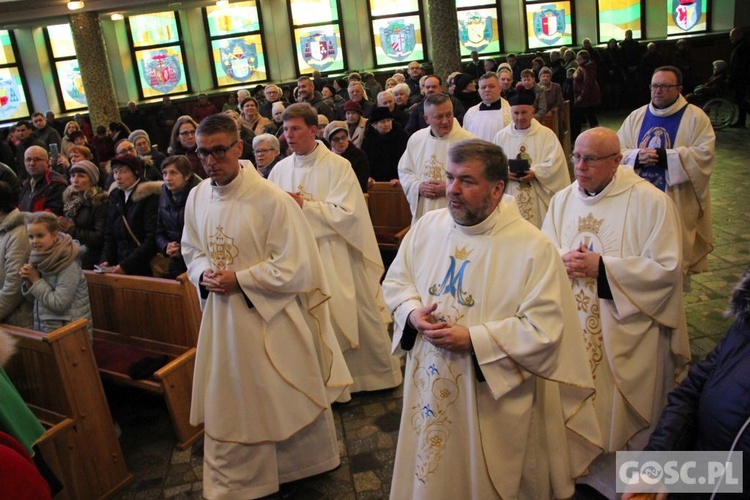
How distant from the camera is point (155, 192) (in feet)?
16.7

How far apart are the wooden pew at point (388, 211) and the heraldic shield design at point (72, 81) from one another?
1370 cm

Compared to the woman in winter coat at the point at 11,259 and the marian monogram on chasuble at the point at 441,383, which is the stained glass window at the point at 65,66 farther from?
the marian monogram on chasuble at the point at 441,383

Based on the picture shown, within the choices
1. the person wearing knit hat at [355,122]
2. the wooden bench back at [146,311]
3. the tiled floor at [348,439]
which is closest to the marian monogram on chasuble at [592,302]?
the tiled floor at [348,439]

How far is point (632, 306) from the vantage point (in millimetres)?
3158

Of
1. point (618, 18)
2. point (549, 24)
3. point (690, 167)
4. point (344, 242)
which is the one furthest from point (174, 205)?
point (618, 18)

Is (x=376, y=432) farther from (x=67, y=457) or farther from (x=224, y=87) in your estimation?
(x=224, y=87)

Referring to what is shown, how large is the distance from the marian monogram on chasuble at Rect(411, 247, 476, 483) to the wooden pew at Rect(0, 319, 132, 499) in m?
2.13

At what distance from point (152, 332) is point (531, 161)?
3.31m

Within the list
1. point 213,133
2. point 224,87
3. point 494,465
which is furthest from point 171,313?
point 224,87

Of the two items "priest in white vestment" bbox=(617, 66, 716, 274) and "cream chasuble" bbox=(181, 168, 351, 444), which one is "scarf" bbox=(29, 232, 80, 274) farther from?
"priest in white vestment" bbox=(617, 66, 716, 274)

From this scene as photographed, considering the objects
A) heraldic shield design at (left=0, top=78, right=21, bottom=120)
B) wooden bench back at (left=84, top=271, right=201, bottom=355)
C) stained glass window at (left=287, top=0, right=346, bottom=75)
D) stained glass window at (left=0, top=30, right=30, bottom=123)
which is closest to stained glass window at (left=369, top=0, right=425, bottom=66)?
stained glass window at (left=287, top=0, right=346, bottom=75)

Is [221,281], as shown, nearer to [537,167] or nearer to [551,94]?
[537,167]

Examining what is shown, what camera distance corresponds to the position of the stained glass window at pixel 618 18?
18641 mm

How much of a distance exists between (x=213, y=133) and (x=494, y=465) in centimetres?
206
